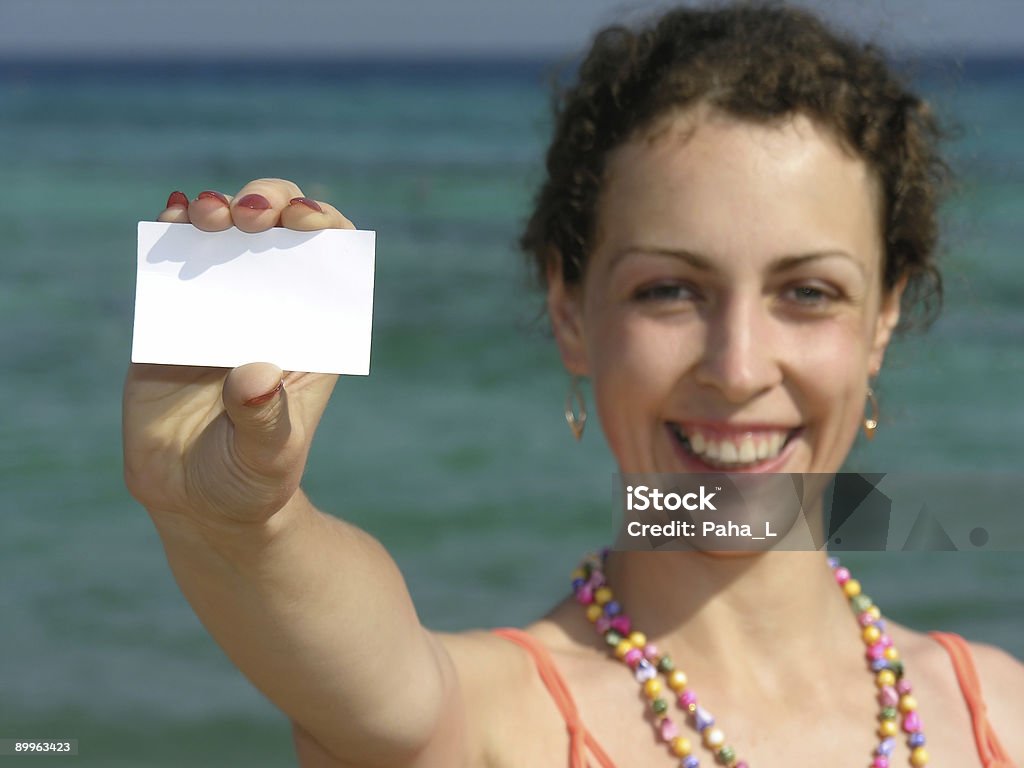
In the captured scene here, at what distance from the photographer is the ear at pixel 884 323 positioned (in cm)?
251

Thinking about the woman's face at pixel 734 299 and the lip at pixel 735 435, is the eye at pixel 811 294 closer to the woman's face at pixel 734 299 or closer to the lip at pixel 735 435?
the woman's face at pixel 734 299

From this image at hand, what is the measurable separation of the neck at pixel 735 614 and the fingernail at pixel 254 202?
3.60 feet

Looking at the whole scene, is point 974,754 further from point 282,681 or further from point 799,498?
point 282,681

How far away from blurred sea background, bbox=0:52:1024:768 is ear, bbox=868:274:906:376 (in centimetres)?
55

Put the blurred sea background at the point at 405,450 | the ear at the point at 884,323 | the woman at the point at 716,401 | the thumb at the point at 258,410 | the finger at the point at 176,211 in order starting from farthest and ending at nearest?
the blurred sea background at the point at 405,450 → the ear at the point at 884,323 → the woman at the point at 716,401 → the finger at the point at 176,211 → the thumb at the point at 258,410

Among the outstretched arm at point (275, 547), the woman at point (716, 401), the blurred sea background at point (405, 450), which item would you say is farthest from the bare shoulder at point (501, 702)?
the blurred sea background at point (405, 450)

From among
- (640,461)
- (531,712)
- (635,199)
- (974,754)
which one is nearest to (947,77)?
(635,199)

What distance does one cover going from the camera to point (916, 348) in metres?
7.96

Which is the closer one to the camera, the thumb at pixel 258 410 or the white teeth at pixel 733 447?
the thumb at pixel 258 410

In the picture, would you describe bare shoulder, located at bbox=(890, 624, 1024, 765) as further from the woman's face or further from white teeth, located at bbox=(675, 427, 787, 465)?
white teeth, located at bbox=(675, 427, 787, 465)

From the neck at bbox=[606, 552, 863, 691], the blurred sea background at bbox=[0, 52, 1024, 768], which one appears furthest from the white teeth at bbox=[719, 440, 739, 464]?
the blurred sea background at bbox=[0, 52, 1024, 768]

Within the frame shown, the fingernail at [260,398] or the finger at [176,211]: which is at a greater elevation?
the finger at [176,211]

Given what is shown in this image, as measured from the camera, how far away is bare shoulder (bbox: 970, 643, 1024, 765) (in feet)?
8.14

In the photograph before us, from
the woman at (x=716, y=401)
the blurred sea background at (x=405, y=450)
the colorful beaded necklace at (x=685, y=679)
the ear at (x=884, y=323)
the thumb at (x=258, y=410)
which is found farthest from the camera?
the blurred sea background at (x=405, y=450)
